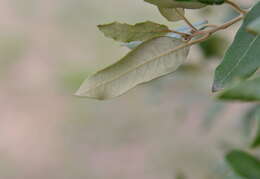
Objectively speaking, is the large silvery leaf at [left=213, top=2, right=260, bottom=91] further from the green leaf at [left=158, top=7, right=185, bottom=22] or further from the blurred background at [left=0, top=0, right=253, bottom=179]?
the blurred background at [left=0, top=0, right=253, bottom=179]

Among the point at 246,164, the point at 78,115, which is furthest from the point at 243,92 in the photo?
the point at 78,115

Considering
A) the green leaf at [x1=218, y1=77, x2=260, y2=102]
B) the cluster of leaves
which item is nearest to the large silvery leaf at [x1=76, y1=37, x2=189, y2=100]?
the cluster of leaves

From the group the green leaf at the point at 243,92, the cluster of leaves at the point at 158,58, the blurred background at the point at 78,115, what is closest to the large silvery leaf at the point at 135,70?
the cluster of leaves at the point at 158,58

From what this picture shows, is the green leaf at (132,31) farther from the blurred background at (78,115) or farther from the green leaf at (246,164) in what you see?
the blurred background at (78,115)

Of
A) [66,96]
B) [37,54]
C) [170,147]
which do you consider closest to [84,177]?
[170,147]

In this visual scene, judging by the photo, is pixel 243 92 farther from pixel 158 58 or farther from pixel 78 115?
pixel 78 115

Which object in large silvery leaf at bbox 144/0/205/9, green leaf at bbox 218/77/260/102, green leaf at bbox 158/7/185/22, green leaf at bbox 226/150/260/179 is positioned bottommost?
green leaf at bbox 226/150/260/179
